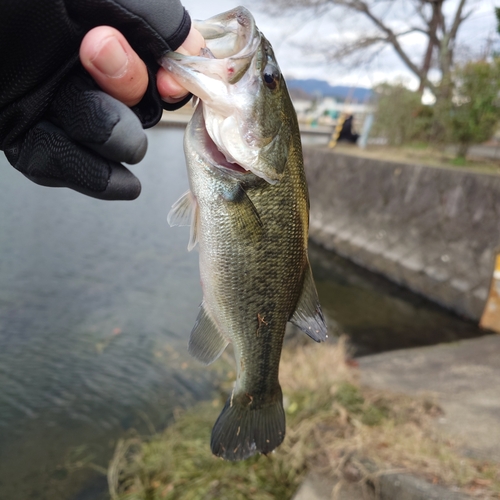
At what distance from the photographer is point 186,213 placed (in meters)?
1.87

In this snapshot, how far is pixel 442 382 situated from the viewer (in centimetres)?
532

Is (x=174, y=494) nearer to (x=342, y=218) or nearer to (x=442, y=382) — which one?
(x=442, y=382)

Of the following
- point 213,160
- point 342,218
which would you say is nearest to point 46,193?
point 342,218

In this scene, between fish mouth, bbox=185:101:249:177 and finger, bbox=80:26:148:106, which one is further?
fish mouth, bbox=185:101:249:177

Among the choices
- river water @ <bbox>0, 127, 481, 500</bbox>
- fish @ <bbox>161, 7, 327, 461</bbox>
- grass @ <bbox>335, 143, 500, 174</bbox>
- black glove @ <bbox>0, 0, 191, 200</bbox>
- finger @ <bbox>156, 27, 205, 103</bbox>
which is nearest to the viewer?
black glove @ <bbox>0, 0, 191, 200</bbox>

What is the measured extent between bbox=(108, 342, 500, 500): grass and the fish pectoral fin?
95.0 inches

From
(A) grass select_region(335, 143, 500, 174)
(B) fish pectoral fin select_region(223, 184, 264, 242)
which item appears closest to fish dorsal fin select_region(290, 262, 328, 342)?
(B) fish pectoral fin select_region(223, 184, 264, 242)

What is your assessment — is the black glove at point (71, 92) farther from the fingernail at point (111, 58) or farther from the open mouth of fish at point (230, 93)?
the open mouth of fish at point (230, 93)

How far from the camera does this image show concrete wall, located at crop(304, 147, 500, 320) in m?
8.49

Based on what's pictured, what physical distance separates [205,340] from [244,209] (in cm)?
63

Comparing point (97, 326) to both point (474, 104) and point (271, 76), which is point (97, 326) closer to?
point (271, 76)

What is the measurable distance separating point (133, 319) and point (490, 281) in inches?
250

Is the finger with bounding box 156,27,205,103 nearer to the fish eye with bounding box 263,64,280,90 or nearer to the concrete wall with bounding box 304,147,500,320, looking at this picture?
the fish eye with bounding box 263,64,280,90

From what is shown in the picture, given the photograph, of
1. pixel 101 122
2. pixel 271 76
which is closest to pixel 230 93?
pixel 271 76
